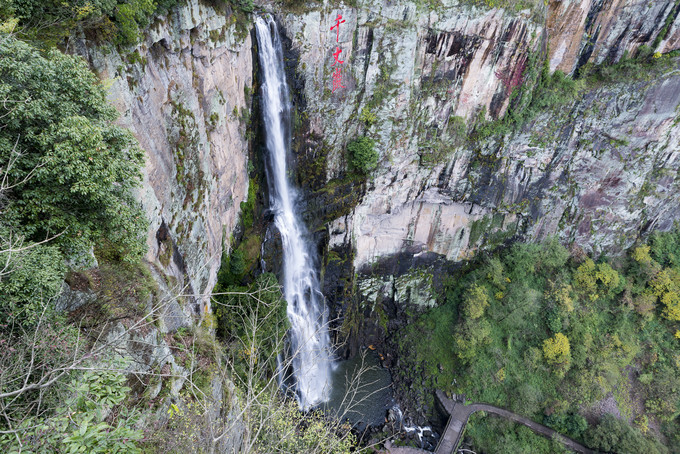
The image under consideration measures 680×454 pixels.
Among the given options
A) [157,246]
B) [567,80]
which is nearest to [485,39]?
[567,80]

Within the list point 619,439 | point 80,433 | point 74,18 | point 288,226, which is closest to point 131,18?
point 74,18

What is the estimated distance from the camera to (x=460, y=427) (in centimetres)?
1861

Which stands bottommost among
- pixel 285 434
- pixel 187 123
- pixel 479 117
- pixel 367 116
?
pixel 285 434

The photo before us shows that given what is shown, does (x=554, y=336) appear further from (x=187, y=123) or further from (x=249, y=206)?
(x=187, y=123)

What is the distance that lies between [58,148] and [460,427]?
21.6 meters

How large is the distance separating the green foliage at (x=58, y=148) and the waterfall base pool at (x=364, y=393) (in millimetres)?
14958

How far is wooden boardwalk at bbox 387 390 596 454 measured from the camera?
17827 millimetres

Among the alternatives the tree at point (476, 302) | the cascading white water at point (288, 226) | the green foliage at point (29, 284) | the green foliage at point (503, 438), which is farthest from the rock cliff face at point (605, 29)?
the green foliage at point (29, 284)

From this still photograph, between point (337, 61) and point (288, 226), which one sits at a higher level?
point (337, 61)

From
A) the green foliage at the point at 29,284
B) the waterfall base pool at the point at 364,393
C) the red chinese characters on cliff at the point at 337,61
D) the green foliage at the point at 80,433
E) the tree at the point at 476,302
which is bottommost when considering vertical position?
the waterfall base pool at the point at 364,393

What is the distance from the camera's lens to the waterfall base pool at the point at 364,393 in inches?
721

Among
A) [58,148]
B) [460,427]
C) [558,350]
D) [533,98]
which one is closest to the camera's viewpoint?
[58,148]

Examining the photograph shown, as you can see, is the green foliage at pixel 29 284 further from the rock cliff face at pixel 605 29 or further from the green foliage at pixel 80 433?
the rock cliff face at pixel 605 29

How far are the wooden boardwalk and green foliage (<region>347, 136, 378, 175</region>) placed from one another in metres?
14.4
